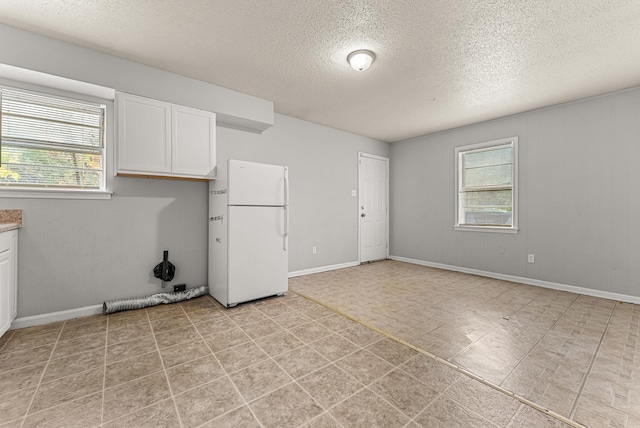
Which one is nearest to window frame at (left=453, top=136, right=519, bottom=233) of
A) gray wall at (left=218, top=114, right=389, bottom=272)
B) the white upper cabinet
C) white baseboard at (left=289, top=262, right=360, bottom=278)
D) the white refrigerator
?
gray wall at (left=218, top=114, right=389, bottom=272)

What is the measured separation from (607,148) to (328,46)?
376cm

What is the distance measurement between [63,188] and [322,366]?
9.91 feet

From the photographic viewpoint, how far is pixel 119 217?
115 inches

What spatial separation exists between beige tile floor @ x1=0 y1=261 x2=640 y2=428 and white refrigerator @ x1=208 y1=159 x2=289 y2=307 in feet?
0.91

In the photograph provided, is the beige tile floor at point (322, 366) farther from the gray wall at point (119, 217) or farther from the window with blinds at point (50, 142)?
the window with blinds at point (50, 142)

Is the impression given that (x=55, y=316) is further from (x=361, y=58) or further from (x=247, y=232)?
(x=361, y=58)

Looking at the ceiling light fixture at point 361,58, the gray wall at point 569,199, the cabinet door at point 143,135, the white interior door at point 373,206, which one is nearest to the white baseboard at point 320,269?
the white interior door at point 373,206

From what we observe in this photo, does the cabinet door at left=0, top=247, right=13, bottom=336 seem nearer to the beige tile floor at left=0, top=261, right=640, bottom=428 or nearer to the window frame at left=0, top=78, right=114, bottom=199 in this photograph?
the beige tile floor at left=0, top=261, right=640, bottom=428

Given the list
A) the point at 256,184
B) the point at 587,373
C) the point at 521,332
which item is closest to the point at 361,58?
the point at 256,184

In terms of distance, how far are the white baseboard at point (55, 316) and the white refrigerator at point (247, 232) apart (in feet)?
3.79

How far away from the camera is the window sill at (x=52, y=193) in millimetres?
2422

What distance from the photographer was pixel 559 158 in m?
3.78

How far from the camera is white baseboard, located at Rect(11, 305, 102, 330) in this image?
7.97ft

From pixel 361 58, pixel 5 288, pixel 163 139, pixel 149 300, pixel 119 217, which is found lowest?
pixel 149 300
